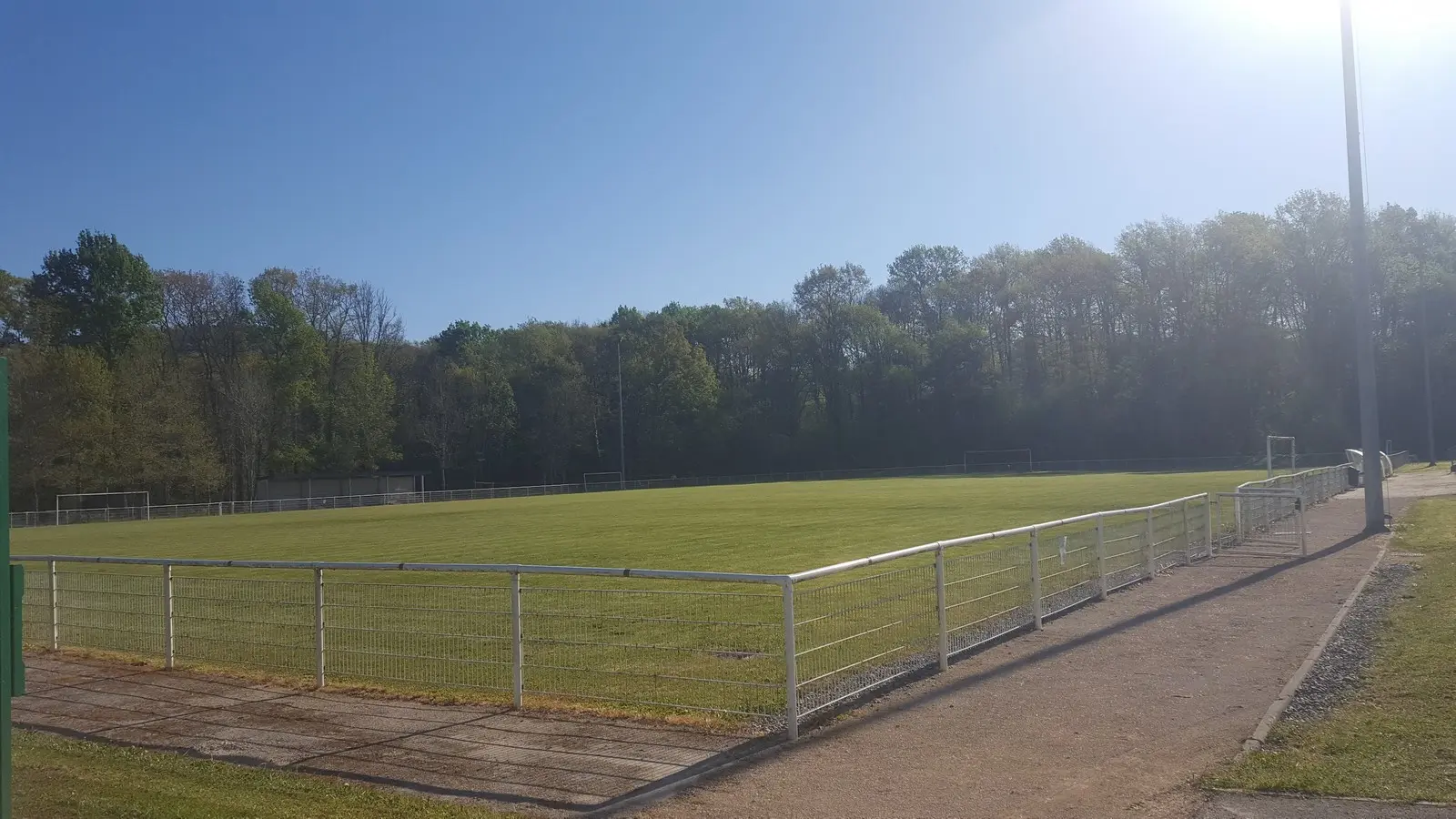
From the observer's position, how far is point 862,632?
895 cm

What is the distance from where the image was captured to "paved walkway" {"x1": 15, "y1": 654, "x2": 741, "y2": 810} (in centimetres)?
647

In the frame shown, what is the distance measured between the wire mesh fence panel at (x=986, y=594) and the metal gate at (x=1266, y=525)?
852 cm

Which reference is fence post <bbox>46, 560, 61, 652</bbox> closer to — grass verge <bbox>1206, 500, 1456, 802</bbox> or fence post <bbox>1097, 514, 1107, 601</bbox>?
grass verge <bbox>1206, 500, 1456, 802</bbox>

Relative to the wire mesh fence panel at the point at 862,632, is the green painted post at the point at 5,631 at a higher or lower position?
higher

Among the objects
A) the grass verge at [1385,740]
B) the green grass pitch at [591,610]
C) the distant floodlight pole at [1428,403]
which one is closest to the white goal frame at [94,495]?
the green grass pitch at [591,610]

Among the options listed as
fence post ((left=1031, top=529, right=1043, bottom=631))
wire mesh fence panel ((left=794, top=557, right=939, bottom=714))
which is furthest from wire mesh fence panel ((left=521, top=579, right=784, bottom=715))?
fence post ((left=1031, top=529, right=1043, bottom=631))

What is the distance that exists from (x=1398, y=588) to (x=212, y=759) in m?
13.5

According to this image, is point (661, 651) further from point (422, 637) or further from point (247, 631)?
point (247, 631)

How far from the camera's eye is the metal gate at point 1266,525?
17938 mm

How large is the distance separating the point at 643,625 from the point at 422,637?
260cm

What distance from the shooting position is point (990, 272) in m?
103

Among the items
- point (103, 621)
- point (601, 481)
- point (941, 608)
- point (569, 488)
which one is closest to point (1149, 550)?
point (941, 608)

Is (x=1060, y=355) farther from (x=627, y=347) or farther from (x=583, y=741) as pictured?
(x=583, y=741)

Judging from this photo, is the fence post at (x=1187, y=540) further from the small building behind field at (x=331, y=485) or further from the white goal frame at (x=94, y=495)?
the small building behind field at (x=331, y=485)
